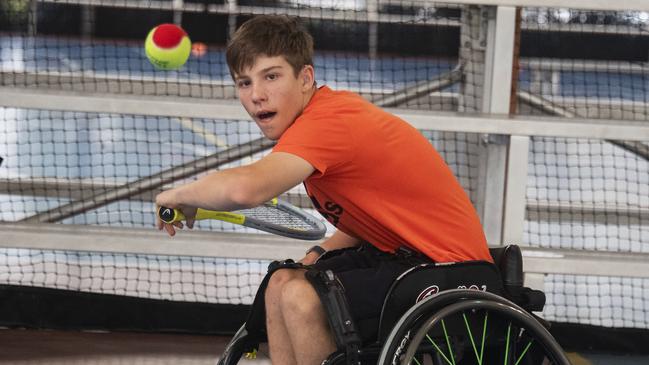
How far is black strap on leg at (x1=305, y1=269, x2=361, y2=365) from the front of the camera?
7.16 feet

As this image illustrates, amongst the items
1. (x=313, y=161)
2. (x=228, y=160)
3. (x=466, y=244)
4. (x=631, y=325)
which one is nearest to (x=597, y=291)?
(x=631, y=325)

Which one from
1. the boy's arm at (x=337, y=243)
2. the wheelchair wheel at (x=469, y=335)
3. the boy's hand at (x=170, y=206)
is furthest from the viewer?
the boy's arm at (x=337, y=243)

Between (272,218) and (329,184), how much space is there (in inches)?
11.5

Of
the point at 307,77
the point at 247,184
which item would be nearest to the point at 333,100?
the point at 307,77

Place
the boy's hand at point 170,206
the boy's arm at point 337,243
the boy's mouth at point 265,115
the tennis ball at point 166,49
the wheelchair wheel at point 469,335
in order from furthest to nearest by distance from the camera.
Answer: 1. the tennis ball at point 166,49
2. the boy's arm at point 337,243
3. the boy's mouth at point 265,115
4. the boy's hand at point 170,206
5. the wheelchair wheel at point 469,335

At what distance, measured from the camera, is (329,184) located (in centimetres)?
239

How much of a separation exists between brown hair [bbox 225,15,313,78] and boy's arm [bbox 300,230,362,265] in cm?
48

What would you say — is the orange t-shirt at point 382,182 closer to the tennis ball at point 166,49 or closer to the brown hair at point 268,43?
the brown hair at point 268,43

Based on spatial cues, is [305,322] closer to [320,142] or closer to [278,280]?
[278,280]

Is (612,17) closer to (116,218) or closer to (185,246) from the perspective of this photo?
(116,218)

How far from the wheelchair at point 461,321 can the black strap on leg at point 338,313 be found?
0.04 ft

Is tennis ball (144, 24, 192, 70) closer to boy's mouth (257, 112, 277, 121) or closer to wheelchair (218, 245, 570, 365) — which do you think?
boy's mouth (257, 112, 277, 121)

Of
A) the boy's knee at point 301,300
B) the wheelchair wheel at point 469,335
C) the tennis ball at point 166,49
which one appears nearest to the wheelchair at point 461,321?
the wheelchair wheel at point 469,335

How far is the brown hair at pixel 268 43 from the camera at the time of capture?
2369 mm
